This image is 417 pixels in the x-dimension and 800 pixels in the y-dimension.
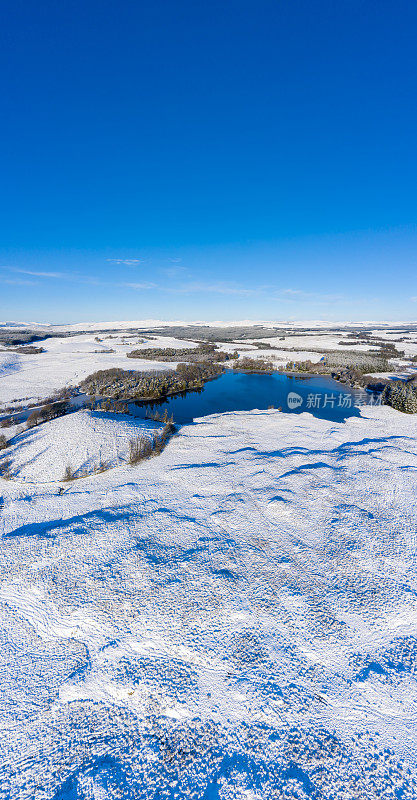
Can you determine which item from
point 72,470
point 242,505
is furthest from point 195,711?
point 72,470

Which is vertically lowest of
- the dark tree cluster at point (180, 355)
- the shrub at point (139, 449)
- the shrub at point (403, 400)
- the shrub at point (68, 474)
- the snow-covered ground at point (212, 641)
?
the snow-covered ground at point (212, 641)

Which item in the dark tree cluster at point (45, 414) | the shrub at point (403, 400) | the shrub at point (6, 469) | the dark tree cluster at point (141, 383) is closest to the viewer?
the shrub at point (6, 469)

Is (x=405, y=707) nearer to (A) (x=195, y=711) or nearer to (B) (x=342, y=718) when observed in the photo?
(B) (x=342, y=718)

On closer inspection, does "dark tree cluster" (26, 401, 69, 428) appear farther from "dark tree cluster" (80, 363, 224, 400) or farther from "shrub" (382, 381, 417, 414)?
"shrub" (382, 381, 417, 414)

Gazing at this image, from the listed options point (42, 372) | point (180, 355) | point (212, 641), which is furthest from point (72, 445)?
A: point (180, 355)

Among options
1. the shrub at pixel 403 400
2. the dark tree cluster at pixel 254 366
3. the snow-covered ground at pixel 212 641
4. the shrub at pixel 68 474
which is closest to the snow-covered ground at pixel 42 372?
the dark tree cluster at pixel 254 366

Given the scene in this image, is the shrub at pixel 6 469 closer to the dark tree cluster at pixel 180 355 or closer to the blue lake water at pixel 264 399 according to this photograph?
the blue lake water at pixel 264 399

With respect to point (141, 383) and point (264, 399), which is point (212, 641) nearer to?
point (264, 399)
